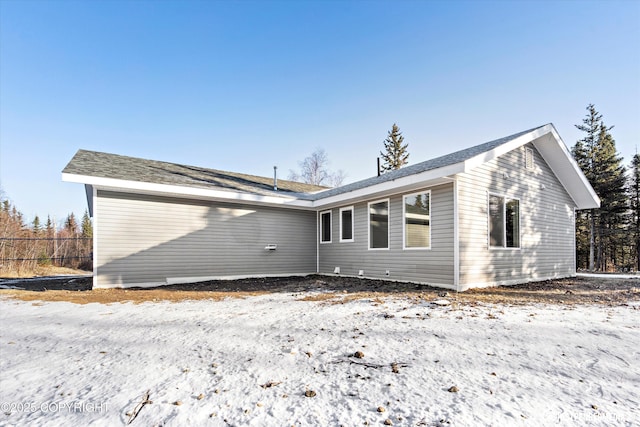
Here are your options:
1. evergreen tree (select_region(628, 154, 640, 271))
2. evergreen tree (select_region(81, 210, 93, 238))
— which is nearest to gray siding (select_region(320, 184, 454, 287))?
evergreen tree (select_region(628, 154, 640, 271))

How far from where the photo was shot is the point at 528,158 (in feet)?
29.8

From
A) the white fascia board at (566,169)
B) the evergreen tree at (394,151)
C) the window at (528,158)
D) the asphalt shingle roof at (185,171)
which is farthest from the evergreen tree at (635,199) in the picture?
the asphalt shingle roof at (185,171)

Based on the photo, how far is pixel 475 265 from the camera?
24.5ft

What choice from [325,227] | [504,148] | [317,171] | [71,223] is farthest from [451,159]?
[71,223]

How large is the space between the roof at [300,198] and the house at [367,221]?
4 cm

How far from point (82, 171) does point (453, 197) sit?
8845 millimetres

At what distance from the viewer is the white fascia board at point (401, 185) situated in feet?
23.1

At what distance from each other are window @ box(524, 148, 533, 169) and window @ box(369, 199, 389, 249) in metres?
4.06

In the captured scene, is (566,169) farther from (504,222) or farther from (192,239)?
Result: (192,239)

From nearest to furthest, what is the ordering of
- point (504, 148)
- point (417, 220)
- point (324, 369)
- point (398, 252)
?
point (324, 369)
point (504, 148)
point (417, 220)
point (398, 252)

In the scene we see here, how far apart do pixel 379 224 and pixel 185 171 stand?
6.77 metres

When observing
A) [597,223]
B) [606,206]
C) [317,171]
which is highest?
[317,171]

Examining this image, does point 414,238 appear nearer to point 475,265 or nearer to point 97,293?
point 475,265

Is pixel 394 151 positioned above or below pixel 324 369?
above
